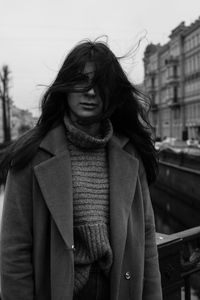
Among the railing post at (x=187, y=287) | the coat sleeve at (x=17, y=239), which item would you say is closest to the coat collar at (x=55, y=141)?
the coat sleeve at (x=17, y=239)

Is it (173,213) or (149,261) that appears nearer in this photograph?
(149,261)

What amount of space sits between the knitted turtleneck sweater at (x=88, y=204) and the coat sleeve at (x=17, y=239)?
0.17 meters

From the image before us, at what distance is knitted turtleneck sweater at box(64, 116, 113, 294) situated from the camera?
170 cm

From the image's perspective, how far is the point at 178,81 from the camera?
65.1 meters

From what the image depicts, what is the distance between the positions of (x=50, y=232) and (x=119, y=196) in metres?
0.30

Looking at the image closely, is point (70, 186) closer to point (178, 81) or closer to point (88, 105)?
point (88, 105)

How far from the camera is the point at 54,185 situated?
5.49 ft

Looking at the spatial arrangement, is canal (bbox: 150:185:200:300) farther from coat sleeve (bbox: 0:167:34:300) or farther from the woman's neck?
coat sleeve (bbox: 0:167:34:300)

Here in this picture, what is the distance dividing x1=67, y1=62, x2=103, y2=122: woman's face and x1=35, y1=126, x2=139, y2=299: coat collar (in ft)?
0.30

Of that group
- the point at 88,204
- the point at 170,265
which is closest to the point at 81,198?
the point at 88,204

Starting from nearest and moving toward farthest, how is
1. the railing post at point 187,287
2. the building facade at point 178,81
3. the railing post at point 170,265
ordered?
the railing post at point 170,265
the railing post at point 187,287
the building facade at point 178,81

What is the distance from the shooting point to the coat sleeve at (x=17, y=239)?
1.62m

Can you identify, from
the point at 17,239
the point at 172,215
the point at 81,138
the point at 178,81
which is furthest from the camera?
the point at 178,81

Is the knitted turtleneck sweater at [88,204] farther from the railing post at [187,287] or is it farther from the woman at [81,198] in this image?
the railing post at [187,287]
